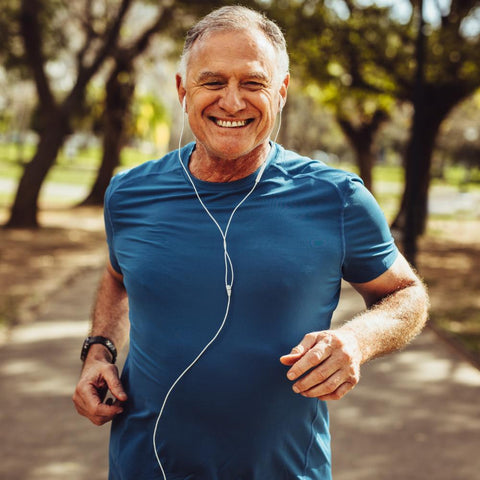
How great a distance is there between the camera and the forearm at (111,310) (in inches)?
96.5

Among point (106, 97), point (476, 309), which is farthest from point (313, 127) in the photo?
point (476, 309)

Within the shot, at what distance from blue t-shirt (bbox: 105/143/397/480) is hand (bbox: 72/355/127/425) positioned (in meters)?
0.10

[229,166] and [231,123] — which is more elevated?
[231,123]

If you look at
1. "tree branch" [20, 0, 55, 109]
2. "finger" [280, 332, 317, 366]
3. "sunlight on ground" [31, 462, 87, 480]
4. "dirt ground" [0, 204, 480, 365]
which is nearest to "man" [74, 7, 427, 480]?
"finger" [280, 332, 317, 366]

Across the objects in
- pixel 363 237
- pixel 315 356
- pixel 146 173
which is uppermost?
pixel 146 173

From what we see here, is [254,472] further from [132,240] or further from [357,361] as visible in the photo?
[132,240]

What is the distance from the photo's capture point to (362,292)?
2.10 metres

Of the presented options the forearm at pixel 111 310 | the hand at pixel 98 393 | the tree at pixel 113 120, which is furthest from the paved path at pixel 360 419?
the tree at pixel 113 120

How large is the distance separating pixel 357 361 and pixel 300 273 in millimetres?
284

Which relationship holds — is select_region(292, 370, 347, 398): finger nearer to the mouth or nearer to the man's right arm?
the man's right arm

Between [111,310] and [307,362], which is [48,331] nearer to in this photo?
[111,310]

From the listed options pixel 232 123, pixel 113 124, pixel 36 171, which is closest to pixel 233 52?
pixel 232 123

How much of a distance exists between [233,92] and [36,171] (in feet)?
49.6

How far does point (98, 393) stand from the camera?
2166mm
